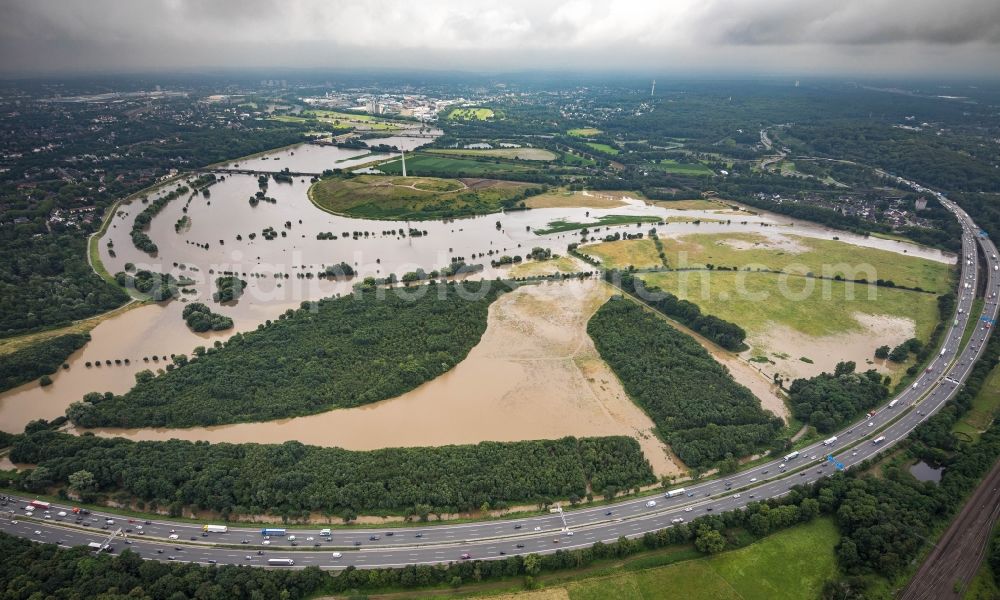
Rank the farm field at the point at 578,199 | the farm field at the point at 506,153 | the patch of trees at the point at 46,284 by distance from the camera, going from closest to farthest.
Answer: the patch of trees at the point at 46,284 < the farm field at the point at 578,199 < the farm field at the point at 506,153

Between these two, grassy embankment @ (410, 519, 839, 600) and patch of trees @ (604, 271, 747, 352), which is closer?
grassy embankment @ (410, 519, 839, 600)

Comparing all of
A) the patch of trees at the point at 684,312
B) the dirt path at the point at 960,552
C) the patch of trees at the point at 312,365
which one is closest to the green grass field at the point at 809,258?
the patch of trees at the point at 684,312

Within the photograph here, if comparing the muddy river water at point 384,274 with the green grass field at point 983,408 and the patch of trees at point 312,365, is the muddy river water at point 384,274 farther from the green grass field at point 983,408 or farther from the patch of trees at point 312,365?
the green grass field at point 983,408

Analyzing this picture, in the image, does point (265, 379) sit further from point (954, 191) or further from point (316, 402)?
point (954, 191)

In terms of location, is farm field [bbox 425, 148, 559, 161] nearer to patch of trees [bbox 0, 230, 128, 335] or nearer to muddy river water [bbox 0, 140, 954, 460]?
muddy river water [bbox 0, 140, 954, 460]

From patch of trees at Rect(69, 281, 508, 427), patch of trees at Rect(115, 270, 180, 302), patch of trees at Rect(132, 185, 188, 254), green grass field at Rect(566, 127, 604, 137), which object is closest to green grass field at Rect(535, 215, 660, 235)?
patch of trees at Rect(69, 281, 508, 427)

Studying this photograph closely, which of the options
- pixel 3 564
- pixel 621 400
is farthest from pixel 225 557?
pixel 621 400

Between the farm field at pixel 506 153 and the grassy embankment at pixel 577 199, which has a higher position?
the farm field at pixel 506 153
